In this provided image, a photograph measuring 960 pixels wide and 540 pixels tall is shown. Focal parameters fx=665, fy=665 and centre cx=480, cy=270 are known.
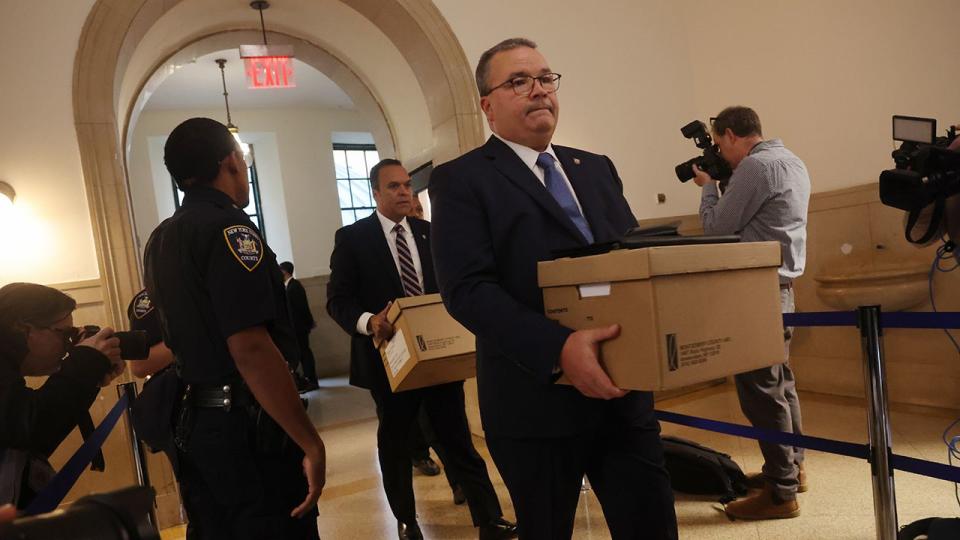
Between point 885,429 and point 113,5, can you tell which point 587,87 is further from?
point 885,429

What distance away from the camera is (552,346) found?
1287mm

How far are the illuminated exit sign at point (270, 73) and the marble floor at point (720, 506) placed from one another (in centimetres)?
343

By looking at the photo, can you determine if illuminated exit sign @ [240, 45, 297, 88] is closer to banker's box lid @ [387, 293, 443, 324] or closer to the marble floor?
the marble floor

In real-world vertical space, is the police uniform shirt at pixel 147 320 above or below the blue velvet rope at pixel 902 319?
above

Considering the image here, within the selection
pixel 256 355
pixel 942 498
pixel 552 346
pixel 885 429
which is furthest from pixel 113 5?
pixel 942 498

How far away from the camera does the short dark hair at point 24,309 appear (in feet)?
5.66

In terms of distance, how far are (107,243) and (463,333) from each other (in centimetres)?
241

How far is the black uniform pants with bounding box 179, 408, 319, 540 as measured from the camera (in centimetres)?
158

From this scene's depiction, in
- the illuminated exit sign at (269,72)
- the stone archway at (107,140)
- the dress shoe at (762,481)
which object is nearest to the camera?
the dress shoe at (762,481)

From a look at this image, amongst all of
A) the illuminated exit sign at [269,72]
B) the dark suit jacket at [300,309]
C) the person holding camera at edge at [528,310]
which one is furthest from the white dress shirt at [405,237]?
the dark suit jacket at [300,309]

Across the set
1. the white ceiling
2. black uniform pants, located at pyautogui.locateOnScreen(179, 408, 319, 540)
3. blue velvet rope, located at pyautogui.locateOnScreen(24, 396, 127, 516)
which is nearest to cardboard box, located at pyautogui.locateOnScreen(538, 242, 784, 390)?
black uniform pants, located at pyautogui.locateOnScreen(179, 408, 319, 540)

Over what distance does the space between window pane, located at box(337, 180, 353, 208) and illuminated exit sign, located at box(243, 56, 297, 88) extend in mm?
5313

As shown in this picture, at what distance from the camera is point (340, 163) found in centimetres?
1171

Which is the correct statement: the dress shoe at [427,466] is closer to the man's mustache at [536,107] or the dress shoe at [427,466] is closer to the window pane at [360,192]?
the man's mustache at [536,107]
